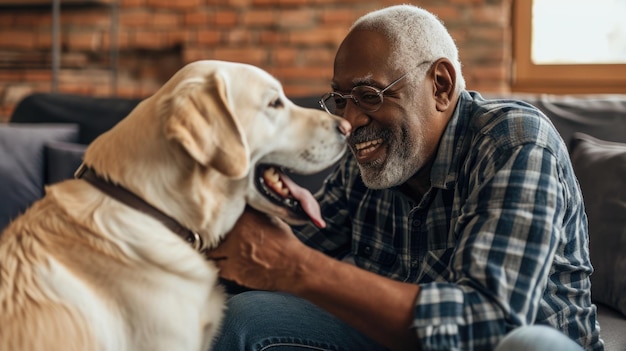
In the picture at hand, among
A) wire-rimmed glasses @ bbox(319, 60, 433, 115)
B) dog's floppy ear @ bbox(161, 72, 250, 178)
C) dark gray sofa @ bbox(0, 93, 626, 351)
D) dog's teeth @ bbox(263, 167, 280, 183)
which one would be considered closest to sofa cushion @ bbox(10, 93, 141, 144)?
dark gray sofa @ bbox(0, 93, 626, 351)

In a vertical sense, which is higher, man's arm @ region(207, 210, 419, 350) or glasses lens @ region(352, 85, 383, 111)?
glasses lens @ region(352, 85, 383, 111)

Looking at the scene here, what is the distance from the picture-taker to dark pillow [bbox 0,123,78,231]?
2484 millimetres

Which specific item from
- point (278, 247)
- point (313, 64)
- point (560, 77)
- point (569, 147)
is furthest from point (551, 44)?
point (278, 247)

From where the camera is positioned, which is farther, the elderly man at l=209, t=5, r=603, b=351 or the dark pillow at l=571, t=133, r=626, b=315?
the dark pillow at l=571, t=133, r=626, b=315

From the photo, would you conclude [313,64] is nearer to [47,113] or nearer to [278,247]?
[47,113]

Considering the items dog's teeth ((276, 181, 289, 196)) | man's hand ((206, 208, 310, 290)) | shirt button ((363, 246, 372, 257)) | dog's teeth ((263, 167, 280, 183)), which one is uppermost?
dog's teeth ((263, 167, 280, 183))

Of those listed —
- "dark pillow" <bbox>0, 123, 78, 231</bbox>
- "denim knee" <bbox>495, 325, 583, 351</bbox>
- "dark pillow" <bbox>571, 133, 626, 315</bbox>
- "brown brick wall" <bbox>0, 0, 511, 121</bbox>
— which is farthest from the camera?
"brown brick wall" <bbox>0, 0, 511, 121</bbox>

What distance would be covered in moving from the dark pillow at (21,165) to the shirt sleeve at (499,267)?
171 cm

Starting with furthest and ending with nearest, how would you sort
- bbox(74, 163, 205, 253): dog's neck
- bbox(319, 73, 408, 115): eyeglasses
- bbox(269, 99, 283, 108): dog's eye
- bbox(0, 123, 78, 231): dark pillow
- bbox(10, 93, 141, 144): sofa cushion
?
bbox(10, 93, 141, 144): sofa cushion, bbox(0, 123, 78, 231): dark pillow, bbox(319, 73, 408, 115): eyeglasses, bbox(269, 99, 283, 108): dog's eye, bbox(74, 163, 205, 253): dog's neck

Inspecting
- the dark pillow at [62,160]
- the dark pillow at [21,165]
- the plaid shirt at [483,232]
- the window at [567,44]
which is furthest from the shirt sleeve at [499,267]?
the window at [567,44]

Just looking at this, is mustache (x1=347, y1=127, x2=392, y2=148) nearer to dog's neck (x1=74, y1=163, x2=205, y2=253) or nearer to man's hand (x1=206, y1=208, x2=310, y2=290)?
man's hand (x1=206, y1=208, x2=310, y2=290)

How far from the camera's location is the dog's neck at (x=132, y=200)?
1200 millimetres

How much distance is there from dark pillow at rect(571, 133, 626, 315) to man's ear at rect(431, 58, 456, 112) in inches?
22.4

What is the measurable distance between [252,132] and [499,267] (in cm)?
47
